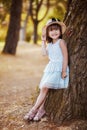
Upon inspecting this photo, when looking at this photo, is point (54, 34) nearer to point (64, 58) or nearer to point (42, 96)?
point (64, 58)

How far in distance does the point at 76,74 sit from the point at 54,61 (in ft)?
1.31

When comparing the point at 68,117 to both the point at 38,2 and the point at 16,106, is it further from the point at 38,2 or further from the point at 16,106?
the point at 38,2

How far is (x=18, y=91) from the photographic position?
8195 mm

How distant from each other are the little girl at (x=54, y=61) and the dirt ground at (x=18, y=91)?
21 centimetres

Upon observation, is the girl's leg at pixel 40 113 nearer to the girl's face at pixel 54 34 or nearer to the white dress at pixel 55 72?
the white dress at pixel 55 72

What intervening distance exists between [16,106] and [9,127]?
917mm

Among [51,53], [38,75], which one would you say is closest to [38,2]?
[38,75]

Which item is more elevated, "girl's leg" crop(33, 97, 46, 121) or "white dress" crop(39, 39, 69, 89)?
"white dress" crop(39, 39, 69, 89)

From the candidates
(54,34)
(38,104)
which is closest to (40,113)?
(38,104)

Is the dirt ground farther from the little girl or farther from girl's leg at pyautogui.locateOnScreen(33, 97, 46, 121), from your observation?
the little girl

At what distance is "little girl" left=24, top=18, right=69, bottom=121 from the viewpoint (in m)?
5.52

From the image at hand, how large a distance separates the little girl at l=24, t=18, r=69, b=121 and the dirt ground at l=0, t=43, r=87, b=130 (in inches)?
8.2

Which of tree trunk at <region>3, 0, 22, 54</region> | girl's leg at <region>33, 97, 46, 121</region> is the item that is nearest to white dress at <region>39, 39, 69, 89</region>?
girl's leg at <region>33, 97, 46, 121</region>

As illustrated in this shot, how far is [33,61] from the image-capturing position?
50.5ft
